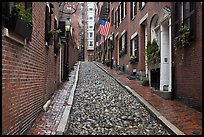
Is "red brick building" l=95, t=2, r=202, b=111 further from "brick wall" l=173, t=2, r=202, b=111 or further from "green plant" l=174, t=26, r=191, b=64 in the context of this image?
"green plant" l=174, t=26, r=191, b=64

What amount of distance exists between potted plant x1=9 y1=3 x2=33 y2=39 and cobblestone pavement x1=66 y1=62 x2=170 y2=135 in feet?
8.43

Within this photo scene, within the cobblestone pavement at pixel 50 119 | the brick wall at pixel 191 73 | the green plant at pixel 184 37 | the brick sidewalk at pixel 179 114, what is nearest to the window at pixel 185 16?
the green plant at pixel 184 37

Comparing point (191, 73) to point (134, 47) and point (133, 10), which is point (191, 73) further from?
point (133, 10)

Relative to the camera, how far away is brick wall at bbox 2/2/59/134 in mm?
4527

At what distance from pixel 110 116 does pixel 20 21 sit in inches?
166

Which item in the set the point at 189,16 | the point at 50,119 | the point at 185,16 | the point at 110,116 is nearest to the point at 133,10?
the point at 185,16

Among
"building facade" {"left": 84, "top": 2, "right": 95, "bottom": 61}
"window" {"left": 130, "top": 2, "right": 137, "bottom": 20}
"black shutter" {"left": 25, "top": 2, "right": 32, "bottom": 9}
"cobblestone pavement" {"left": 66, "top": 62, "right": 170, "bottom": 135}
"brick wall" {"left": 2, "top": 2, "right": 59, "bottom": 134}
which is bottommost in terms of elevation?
"cobblestone pavement" {"left": 66, "top": 62, "right": 170, "bottom": 135}

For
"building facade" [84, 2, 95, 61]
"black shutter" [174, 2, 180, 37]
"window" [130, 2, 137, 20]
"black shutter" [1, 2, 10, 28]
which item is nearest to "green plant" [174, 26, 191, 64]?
"black shutter" [174, 2, 180, 37]

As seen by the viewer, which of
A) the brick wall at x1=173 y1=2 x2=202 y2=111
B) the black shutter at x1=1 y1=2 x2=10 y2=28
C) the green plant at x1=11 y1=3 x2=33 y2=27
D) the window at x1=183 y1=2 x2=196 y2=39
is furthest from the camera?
the window at x1=183 y1=2 x2=196 y2=39

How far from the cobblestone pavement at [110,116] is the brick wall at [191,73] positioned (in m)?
1.44

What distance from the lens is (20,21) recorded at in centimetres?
498

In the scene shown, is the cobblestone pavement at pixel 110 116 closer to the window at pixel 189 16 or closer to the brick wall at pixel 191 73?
the brick wall at pixel 191 73

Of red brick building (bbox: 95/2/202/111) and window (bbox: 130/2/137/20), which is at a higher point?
window (bbox: 130/2/137/20)

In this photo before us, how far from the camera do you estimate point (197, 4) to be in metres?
8.02
